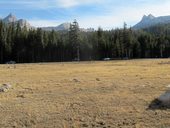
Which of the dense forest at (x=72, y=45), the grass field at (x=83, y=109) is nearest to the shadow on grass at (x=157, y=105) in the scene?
the grass field at (x=83, y=109)

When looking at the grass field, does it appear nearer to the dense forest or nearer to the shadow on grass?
the shadow on grass

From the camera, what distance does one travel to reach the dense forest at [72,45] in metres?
134

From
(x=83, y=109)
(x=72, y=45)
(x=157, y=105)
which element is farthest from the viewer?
(x=72, y=45)

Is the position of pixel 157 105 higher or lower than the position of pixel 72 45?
lower

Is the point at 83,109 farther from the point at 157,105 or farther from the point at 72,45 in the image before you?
the point at 72,45

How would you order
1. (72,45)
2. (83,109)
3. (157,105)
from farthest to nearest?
(72,45)
(157,105)
(83,109)

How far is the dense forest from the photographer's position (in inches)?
5281

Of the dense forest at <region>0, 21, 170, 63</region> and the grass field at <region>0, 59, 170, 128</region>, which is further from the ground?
the dense forest at <region>0, 21, 170, 63</region>

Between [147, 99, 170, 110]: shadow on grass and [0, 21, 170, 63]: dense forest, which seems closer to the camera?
[147, 99, 170, 110]: shadow on grass

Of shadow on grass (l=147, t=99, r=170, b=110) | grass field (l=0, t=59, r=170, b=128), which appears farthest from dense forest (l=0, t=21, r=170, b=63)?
shadow on grass (l=147, t=99, r=170, b=110)

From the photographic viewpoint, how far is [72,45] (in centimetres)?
15200

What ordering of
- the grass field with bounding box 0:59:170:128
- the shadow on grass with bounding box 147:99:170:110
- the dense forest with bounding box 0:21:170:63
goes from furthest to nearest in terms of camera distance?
the dense forest with bounding box 0:21:170:63 < the shadow on grass with bounding box 147:99:170:110 < the grass field with bounding box 0:59:170:128

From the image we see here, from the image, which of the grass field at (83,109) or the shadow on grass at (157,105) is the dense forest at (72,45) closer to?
the grass field at (83,109)

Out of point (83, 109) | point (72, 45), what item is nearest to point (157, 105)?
point (83, 109)
